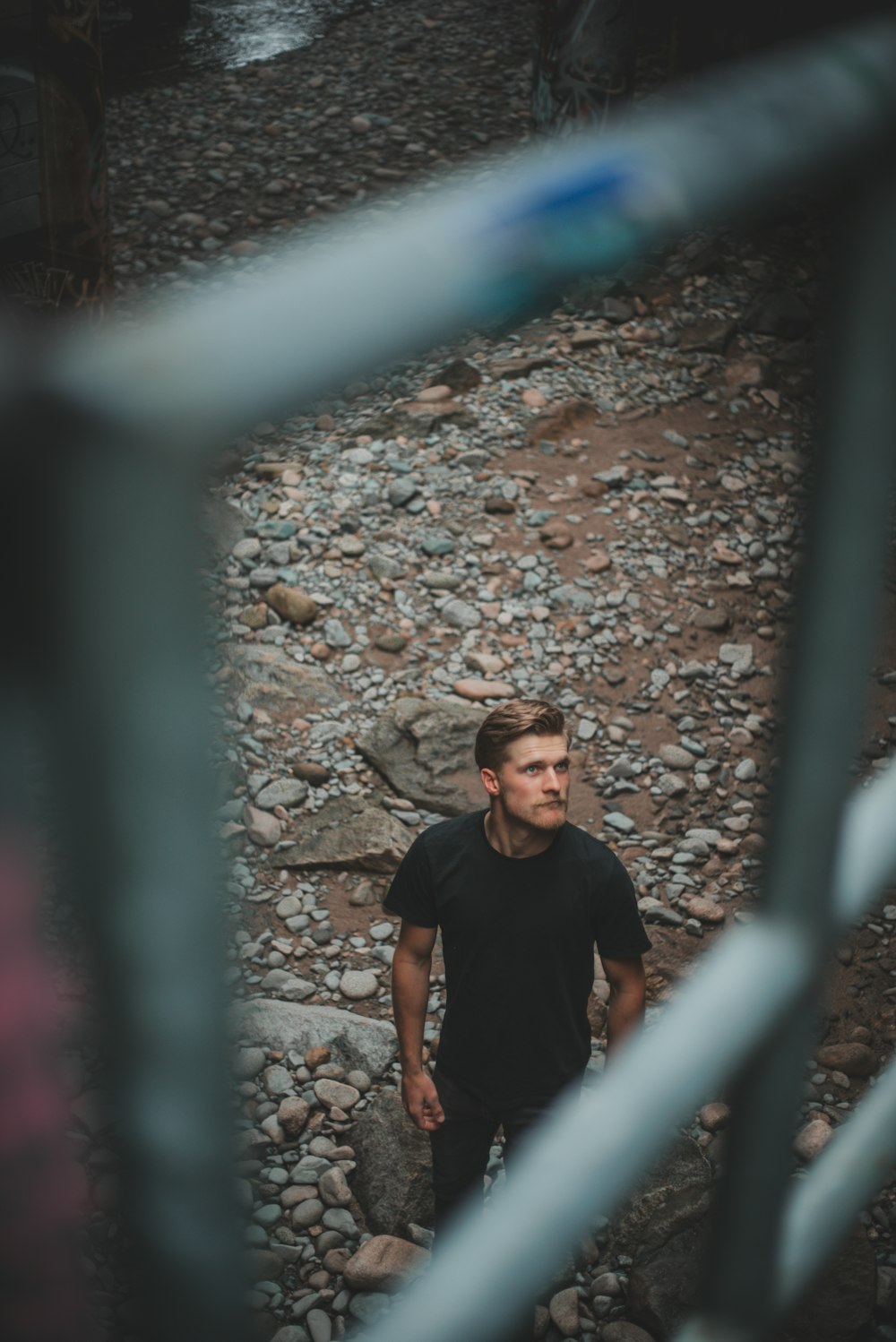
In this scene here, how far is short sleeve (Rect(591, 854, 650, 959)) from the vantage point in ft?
7.88

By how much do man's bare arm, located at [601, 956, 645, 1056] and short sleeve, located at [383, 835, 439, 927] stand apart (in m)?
0.37

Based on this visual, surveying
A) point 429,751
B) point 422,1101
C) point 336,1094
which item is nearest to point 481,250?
point 422,1101

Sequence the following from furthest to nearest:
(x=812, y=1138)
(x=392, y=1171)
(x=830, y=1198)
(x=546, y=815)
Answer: (x=812, y=1138) < (x=392, y=1171) < (x=546, y=815) < (x=830, y=1198)

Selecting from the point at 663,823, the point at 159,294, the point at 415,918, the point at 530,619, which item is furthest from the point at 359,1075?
the point at 159,294

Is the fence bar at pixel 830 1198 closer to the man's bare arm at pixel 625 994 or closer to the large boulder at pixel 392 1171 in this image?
the man's bare arm at pixel 625 994

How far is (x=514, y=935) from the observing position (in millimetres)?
2400

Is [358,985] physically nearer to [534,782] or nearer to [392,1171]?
[392,1171]

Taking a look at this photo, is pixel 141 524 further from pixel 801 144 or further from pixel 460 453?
pixel 460 453

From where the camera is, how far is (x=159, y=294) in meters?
7.88

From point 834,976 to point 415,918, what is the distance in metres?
2.14

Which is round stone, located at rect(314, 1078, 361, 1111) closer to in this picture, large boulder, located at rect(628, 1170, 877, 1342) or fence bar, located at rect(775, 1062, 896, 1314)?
large boulder, located at rect(628, 1170, 877, 1342)

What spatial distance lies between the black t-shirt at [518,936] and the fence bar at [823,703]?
1675mm

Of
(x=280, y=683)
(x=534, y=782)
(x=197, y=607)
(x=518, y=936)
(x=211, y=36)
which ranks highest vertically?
(x=211, y=36)

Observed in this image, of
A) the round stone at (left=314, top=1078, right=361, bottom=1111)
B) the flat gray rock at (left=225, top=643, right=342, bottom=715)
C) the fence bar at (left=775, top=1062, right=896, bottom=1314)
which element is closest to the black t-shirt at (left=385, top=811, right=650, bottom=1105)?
the round stone at (left=314, top=1078, right=361, bottom=1111)
